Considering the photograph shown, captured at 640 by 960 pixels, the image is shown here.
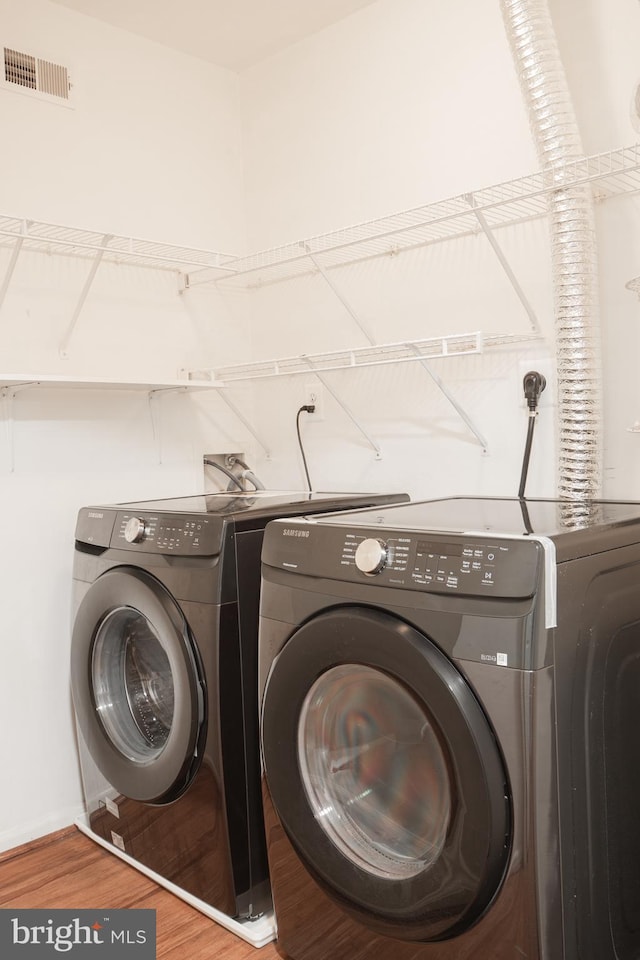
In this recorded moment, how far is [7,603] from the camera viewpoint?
2.29 m

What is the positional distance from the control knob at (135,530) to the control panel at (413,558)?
0.48 m

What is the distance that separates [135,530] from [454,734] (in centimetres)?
105

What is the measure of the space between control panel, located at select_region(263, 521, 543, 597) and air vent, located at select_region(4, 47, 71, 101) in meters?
1.65

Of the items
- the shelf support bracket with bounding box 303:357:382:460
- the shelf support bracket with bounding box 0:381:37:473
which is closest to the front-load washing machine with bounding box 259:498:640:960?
the shelf support bracket with bounding box 303:357:382:460

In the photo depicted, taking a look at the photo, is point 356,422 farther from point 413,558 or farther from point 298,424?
point 413,558

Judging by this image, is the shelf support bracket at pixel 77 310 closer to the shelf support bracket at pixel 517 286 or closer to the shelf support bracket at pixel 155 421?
the shelf support bracket at pixel 155 421

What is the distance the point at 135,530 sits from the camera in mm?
2014

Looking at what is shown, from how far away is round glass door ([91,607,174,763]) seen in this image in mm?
2047

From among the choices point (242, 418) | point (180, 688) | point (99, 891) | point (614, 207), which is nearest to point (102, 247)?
point (242, 418)

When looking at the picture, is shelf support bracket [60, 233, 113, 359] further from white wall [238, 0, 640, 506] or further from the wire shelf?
white wall [238, 0, 640, 506]

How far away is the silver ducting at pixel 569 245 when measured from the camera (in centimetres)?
185

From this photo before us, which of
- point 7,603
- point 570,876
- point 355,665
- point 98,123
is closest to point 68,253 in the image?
point 98,123

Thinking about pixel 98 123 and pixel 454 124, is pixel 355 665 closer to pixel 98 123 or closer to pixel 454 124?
pixel 454 124

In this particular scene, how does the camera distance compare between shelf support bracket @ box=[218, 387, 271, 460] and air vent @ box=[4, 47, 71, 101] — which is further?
shelf support bracket @ box=[218, 387, 271, 460]
